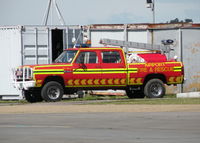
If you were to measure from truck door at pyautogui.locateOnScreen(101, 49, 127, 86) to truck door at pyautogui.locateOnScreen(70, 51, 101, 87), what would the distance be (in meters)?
0.23

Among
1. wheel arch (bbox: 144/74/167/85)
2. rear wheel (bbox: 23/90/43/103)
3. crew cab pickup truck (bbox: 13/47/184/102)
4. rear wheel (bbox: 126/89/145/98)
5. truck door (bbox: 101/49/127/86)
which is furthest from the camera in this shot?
rear wheel (bbox: 126/89/145/98)

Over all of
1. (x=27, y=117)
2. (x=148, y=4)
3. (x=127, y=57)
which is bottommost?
(x=27, y=117)

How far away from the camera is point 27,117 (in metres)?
15.5

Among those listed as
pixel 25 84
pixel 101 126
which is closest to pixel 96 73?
pixel 25 84

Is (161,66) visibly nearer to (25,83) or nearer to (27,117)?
(25,83)

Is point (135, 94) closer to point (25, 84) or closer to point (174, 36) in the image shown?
point (174, 36)

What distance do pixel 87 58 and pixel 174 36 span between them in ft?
21.8

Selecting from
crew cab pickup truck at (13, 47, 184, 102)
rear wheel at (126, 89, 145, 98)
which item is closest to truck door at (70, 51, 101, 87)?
crew cab pickup truck at (13, 47, 184, 102)

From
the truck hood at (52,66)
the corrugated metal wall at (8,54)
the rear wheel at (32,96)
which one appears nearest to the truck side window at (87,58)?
the truck hood at (52,66)

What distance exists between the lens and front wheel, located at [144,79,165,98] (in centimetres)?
2414

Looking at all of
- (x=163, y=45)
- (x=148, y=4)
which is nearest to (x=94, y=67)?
(x=163, y=45)

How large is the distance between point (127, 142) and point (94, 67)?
518 inches

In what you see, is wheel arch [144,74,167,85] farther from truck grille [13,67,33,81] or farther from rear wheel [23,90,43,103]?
truck grille [13,67,33,81]

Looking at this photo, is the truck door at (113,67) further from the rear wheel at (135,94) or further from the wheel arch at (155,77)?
the rear wheel at (135,94)
